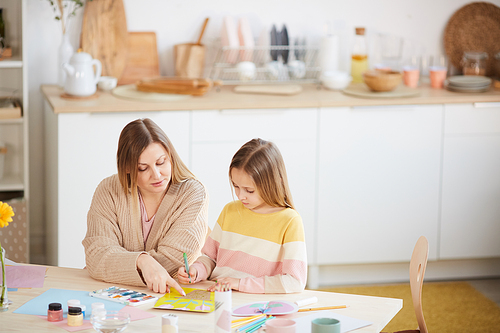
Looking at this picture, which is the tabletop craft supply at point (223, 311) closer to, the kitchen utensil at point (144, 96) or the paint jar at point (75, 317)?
the paint jar at point (75, 317)

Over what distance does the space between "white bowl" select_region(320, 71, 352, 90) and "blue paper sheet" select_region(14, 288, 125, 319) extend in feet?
6.68

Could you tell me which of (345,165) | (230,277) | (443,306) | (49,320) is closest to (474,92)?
(345,165)

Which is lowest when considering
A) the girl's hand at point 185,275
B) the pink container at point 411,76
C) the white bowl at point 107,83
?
the girl's hand at point 185,275

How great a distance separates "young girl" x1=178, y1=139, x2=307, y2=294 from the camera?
174 cm

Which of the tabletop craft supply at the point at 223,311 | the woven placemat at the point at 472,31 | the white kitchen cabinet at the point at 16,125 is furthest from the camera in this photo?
the woven placemat at the point at 472,31

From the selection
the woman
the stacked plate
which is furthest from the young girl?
the stacked plate

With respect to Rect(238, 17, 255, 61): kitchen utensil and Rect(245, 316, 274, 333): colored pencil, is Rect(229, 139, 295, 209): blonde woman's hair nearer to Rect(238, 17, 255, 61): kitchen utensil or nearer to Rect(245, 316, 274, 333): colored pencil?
Rect(245, 316, 274, 333): colored pencil

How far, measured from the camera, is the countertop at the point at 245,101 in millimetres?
2885

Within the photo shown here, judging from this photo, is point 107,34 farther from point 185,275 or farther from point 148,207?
point 185,275

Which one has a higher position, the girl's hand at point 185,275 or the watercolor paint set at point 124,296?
the girl's hand at point 185,275

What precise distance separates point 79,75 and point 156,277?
155cm

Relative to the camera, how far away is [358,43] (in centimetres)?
354

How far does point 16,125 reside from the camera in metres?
3.32

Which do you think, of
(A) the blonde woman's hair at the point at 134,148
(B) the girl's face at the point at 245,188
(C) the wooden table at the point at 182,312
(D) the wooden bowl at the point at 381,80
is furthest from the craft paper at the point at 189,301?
(D) the wooden bowl at the point at 381,80
